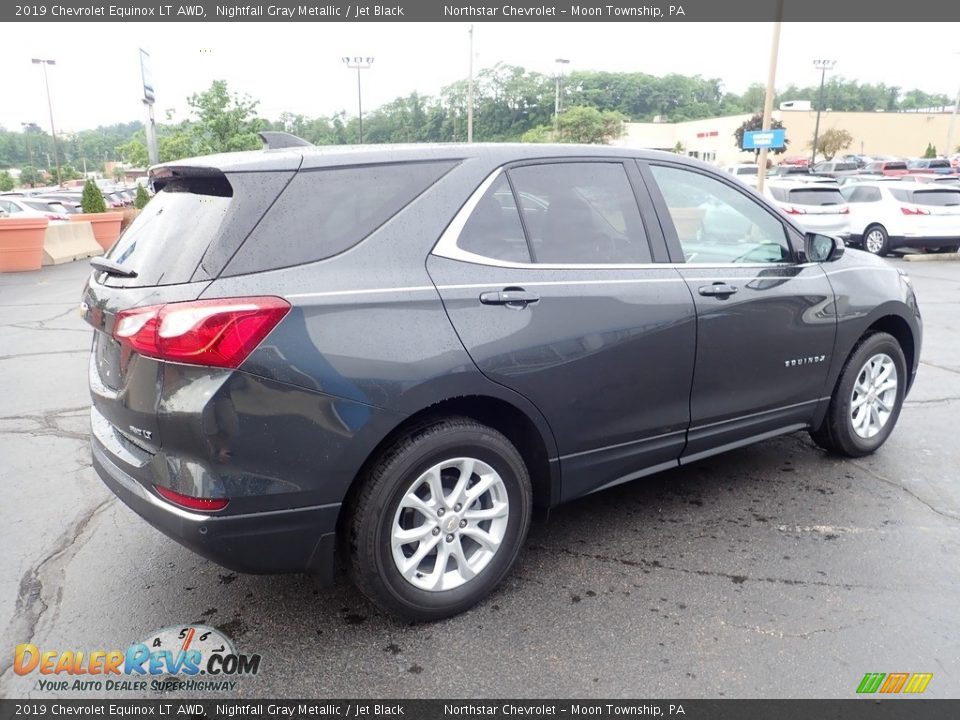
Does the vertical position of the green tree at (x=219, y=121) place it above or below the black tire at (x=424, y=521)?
above

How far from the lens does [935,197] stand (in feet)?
52.0

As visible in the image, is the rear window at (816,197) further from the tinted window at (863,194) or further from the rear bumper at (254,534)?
the rear bumper at (254,534)

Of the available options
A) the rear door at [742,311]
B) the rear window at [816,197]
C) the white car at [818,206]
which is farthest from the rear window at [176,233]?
the rear window at [816,197]

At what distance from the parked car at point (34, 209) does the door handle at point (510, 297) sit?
1906 cm

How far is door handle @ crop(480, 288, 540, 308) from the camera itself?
2.84 m

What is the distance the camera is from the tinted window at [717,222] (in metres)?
3.65

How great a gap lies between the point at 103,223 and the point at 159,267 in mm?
18815

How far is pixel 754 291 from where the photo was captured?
3.73 metres

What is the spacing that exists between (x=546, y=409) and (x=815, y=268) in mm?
2080

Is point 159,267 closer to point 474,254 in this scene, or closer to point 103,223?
point 474,254

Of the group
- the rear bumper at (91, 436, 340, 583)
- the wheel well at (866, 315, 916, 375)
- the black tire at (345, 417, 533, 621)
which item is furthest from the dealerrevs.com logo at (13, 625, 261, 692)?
the wheel well at (866, 315, 916, 375)

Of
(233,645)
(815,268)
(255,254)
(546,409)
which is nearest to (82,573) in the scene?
(233,645)

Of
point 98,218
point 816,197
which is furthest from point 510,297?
point 98,218

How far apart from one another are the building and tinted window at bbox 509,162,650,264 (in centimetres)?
7314
